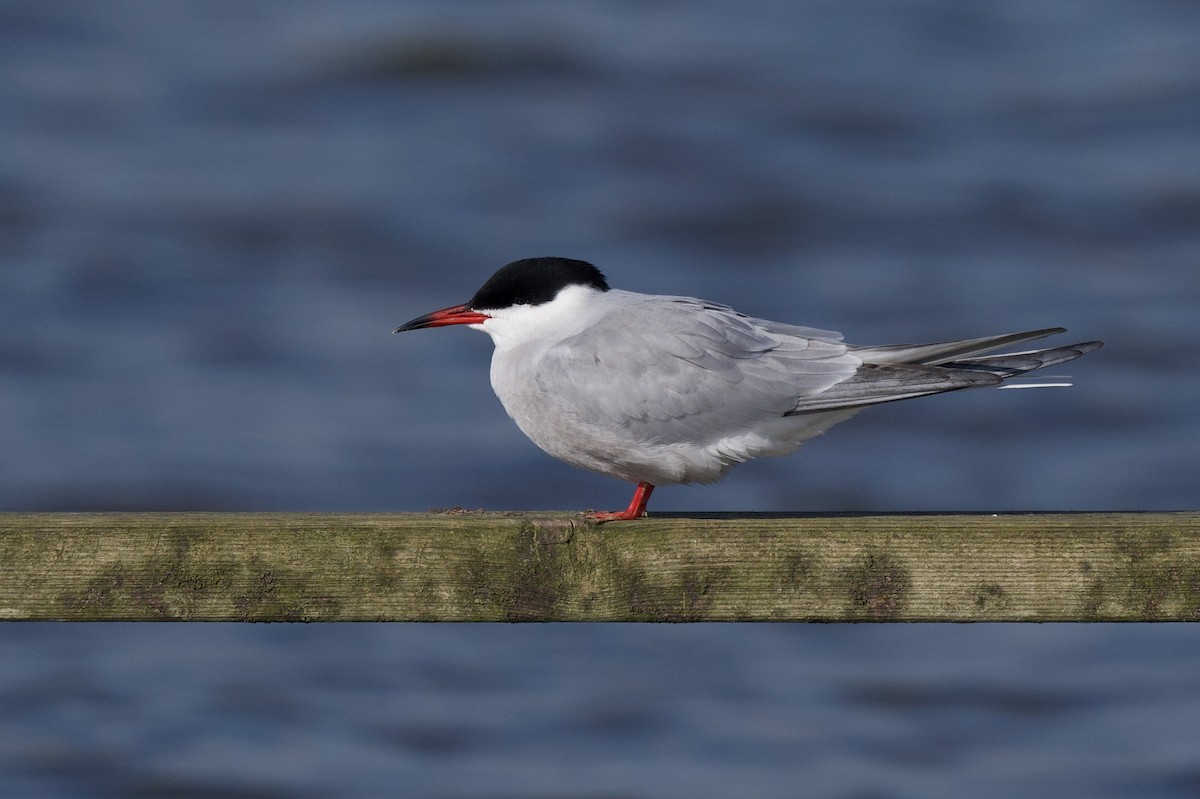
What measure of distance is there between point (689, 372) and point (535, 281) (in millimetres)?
577

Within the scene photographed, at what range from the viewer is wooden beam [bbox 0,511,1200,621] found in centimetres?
313

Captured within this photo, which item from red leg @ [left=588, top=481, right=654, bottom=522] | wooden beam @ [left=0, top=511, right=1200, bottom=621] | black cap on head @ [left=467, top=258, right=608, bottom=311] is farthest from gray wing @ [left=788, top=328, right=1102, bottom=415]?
black cap on head @ [left=467, top=258, right=608, bottom=311]

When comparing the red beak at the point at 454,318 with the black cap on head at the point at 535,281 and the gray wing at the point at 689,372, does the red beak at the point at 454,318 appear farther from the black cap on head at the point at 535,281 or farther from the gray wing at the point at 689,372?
the gray wing at the point at 689,372

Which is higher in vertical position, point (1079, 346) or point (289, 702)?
point (1079, 346)

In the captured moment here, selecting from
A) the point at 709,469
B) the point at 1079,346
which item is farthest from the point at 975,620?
the point at 709,469

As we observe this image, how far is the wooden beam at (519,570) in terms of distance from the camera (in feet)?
10.3

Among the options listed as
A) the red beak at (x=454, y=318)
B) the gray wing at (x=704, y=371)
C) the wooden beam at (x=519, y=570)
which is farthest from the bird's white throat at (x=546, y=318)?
the wooden beam at (x=519, y=570)

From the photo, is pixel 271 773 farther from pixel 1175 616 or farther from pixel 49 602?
pixel 1175 616

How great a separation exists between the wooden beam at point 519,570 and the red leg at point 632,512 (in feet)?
0.57

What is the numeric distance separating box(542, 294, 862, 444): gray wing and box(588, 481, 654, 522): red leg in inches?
5.3

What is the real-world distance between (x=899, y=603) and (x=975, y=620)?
161 millimetres

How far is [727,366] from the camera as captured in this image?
4.11 meters

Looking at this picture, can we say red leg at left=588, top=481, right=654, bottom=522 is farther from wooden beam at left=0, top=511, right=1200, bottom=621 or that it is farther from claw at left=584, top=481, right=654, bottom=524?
wooden beam at left=0, top=511, right=1200, bottom=621

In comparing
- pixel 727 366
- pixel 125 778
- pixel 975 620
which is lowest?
pixel 125 778
